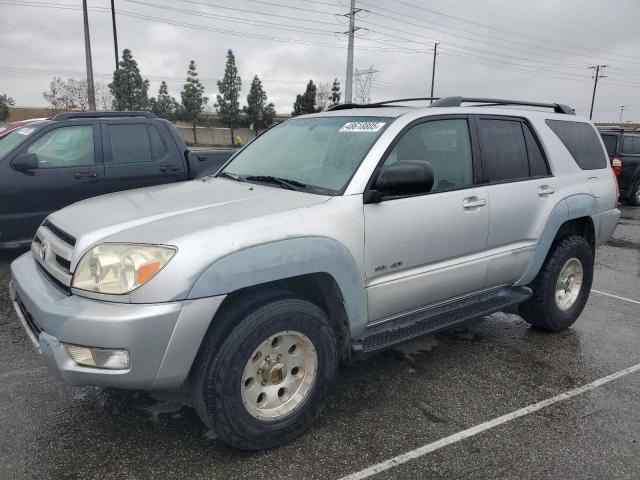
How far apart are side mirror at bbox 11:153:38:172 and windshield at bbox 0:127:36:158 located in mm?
195

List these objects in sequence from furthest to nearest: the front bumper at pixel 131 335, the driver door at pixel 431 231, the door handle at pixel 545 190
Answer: the door handle at pixel 545 190 → the driver door at pixel 431 231 → the front bumper at pixel 131 335

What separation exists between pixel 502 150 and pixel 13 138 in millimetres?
5651

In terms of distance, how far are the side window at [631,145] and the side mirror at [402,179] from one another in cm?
1210

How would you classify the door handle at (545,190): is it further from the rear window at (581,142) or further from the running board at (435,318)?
the running board at (435,318)

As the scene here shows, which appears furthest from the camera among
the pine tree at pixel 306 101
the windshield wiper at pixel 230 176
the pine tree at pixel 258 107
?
the pine tree at pixel 258 107

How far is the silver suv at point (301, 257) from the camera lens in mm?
2271

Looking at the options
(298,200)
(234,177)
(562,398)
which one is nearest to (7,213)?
(234,177)

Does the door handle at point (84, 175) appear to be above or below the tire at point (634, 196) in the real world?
above

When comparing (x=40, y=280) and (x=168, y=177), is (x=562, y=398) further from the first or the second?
(x=168, y=177)

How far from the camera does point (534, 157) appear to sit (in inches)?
158

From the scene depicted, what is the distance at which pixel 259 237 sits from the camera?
97.2 inches

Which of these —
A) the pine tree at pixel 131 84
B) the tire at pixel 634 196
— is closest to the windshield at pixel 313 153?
the tire at pixel 634 196

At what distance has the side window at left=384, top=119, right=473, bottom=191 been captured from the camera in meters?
3.29

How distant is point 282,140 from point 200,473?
2.28m
